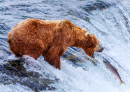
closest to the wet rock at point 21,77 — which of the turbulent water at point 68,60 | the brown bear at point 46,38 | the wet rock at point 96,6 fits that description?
the turbulent water at point 68,60

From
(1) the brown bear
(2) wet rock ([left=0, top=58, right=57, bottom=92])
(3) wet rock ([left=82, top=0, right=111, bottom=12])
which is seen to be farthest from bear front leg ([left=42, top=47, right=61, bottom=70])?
(3) wet rock ([left=82, top=0, right=111, bottom=12])

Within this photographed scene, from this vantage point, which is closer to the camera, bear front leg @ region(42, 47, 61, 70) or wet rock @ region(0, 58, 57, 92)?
wet rock @ region(0, 58, 57, 92)

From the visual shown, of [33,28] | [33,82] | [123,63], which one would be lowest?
[123,63]

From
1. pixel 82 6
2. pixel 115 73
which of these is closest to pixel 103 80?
pixel 115 73

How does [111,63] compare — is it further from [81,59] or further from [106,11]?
[106,11]

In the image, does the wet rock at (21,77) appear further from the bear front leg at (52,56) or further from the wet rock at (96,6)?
the wet rock at (96,6)

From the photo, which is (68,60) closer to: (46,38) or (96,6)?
(46,38)

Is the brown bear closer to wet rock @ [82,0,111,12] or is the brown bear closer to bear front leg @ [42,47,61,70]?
bear front leg @ [42,47,61,70]

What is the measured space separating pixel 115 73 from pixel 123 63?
1202 mm

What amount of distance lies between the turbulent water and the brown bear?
221 mm

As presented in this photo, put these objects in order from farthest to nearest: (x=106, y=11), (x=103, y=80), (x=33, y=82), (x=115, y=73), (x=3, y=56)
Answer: (x=106, y=11), (x=115, y=73), (x=103, y=80), (x=3, y=56), (x=33, y=82)

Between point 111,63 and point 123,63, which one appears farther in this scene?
point 123,63

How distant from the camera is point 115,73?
4.67m

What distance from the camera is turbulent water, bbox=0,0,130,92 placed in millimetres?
3102
